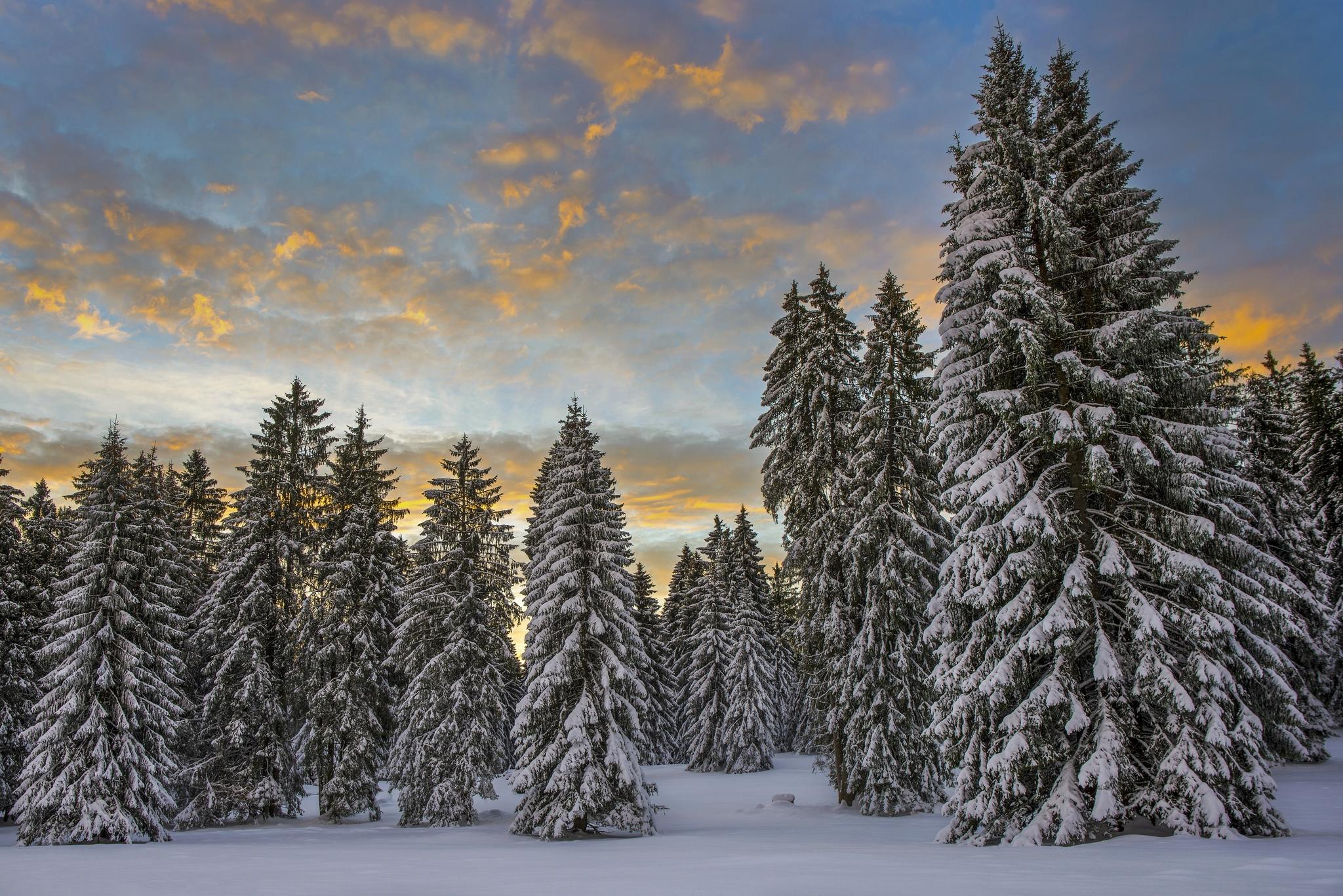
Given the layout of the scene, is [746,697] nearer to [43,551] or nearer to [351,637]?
[351,637]

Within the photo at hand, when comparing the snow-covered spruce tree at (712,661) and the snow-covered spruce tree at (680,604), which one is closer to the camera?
the snow-covered spruce tree at (712,661)

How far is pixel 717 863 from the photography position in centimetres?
1288

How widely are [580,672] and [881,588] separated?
1000 centimetres

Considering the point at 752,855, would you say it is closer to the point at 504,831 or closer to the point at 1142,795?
the point at 1142,795

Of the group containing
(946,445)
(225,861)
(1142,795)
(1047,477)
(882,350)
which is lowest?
(225,861)

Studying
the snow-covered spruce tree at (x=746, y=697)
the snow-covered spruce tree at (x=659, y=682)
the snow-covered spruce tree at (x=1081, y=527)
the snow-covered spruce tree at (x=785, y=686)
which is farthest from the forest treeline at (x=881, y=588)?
the snow-covered spruce tree at (x=785, y=686)

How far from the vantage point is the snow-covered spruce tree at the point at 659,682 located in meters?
54.1

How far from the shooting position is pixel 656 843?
61.2ft

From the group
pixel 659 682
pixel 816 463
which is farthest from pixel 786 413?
pixel 659 682

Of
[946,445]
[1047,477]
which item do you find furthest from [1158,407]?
[946,445]

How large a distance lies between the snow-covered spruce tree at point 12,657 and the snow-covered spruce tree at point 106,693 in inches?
171

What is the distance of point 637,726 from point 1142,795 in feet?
46.0

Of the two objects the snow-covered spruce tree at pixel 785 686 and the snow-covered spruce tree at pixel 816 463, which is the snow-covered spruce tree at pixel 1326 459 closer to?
the snow-covered spruce tree at pixel 816 463

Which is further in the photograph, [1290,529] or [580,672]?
[1290,529]
